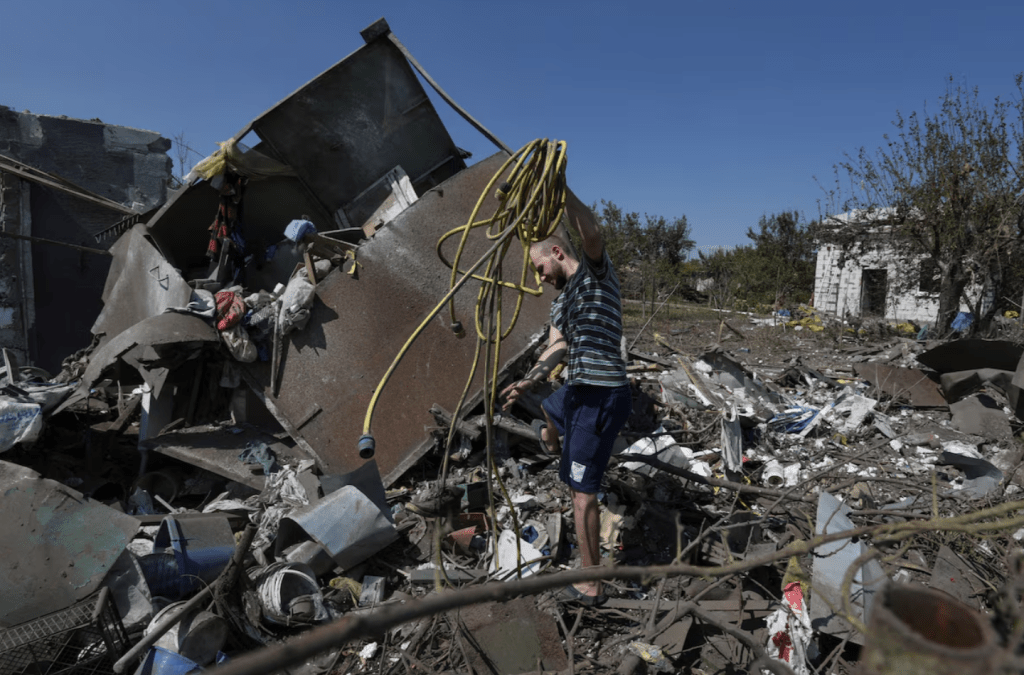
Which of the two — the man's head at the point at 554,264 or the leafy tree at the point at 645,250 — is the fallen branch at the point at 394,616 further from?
the leafy tree at the point at 645,250

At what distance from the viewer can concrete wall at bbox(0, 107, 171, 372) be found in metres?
8.04

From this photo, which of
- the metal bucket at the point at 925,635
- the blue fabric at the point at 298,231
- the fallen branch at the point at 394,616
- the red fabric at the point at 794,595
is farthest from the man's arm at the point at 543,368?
the metal bucket at the point at 925,635

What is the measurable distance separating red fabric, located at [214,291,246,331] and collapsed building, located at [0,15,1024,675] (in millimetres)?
16

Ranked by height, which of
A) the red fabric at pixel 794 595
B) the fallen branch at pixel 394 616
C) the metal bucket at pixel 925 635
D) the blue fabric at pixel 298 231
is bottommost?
the red fabric at pixel 794 595

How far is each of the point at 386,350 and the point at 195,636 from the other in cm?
223

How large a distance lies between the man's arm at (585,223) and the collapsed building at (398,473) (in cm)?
44

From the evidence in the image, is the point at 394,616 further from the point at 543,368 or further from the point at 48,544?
the point at 48,544

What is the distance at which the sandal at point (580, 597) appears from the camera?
8.87ft

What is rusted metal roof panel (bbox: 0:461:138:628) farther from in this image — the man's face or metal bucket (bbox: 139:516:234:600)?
the man's face

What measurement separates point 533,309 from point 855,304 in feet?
55.4

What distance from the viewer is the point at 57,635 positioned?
2309 mm

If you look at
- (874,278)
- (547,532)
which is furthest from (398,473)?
(874,278)

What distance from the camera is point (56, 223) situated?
830cm

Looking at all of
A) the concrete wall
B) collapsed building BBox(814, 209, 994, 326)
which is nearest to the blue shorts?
the concrete wall
